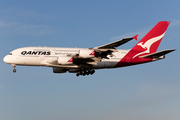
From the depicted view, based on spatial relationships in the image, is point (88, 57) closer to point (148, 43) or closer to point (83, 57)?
point (83, 57)

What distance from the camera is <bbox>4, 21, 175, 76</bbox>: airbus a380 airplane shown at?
38000 millimetres

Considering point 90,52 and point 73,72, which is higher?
point 90,52

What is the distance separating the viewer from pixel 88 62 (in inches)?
1583

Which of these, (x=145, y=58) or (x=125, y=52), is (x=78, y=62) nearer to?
(x=125, y=52)

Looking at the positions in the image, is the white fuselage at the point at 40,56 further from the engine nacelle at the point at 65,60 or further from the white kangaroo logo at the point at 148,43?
the white kangaroo logo at the point at 148,43

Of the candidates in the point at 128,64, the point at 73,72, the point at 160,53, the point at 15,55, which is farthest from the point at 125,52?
the point at 15,55

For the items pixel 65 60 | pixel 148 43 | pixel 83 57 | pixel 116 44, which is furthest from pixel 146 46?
pixel 65 60

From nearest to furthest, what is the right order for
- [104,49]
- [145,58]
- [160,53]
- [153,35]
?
[104,49] < [160,53] < [145,58] < [153,35]

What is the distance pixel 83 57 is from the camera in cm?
3741

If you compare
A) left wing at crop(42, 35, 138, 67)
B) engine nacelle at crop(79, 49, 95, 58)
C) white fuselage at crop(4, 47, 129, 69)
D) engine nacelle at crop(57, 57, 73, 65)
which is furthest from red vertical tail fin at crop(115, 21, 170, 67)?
engine nacelle at crop(57, 57, 73, 65)

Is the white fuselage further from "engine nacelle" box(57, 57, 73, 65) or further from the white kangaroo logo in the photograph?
the white kangaroo logo

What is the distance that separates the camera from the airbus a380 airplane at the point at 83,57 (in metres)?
38.0

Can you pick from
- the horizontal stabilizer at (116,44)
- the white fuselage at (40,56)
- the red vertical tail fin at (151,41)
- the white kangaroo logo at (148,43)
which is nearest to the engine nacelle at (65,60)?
the white fuselage at (40,56)

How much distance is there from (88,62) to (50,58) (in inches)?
221
